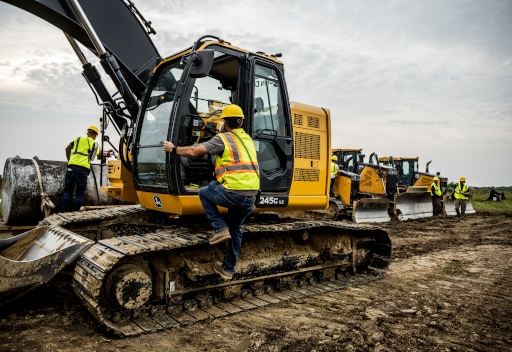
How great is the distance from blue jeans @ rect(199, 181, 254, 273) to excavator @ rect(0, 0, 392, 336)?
287 millimetres

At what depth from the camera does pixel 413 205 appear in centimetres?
1669

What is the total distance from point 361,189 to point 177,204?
13.8 metres

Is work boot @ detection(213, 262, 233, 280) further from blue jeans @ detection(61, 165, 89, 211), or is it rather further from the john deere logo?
blue jeans @ detection(61, 165, 89, 211)

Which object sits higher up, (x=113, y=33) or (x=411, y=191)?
(x=113, y=33)

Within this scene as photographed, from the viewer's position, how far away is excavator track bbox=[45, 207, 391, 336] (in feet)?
12.7

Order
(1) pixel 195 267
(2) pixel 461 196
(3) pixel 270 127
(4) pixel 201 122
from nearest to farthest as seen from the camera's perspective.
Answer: (1) pixel 195 267
(4) pixel 201 122
(3) pixel 270 127
(2) pixel 461 196

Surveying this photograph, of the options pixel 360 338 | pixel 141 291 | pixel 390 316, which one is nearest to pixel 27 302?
pixel 141 291

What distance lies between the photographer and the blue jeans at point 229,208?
414 centimetres

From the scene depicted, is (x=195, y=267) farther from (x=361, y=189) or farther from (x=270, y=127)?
(x=361, y=189)

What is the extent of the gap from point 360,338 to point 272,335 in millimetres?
867

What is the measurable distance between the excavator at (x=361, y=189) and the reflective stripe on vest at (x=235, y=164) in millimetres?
9894

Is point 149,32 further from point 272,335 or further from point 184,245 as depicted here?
point 272,335

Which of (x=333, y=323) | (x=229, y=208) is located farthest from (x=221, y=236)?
(x=333, y=323)

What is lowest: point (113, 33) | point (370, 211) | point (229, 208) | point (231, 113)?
point (370, 211)
